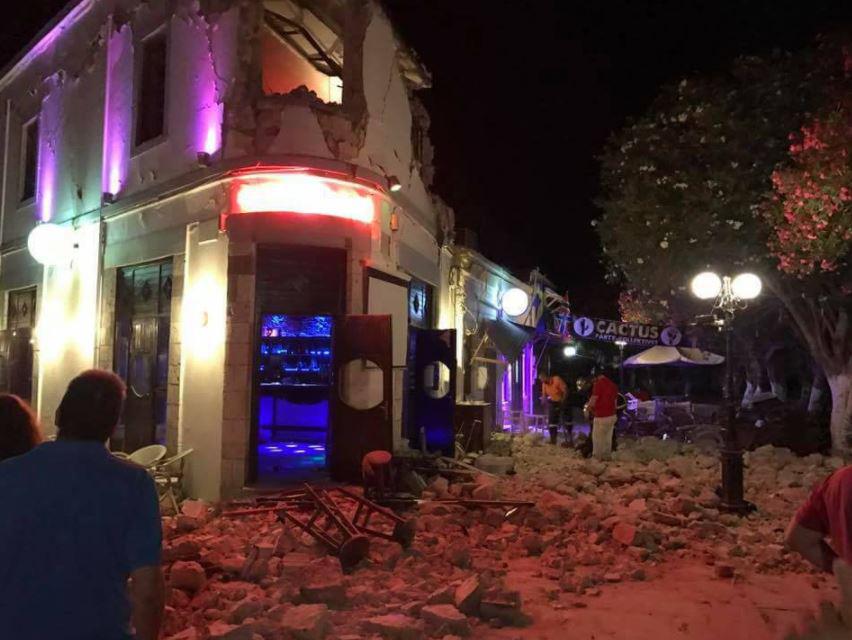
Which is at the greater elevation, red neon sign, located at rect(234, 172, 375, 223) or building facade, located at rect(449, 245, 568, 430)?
red neon sign, located at rect(234, 172, 375, 223)

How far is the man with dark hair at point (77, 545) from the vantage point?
85.4 inches

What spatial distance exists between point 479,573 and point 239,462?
4.01 m

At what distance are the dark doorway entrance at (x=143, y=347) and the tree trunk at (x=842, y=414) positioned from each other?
12616 millimetres

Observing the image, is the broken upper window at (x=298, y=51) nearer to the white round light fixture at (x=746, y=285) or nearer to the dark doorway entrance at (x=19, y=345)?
the white round light fixture at (x=746, y=285)

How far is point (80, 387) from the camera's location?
2422 millimetres

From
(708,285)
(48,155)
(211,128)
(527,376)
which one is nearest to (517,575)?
(708,285)

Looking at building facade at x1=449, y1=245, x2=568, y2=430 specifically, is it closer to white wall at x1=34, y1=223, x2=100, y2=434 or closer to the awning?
the awning

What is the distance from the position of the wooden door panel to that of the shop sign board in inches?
389

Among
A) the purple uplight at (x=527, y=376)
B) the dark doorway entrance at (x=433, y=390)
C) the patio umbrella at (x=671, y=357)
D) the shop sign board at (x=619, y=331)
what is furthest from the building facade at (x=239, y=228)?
the patio umbrella at (x=671, y=357)

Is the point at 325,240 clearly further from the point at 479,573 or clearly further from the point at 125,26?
the point at 125,26

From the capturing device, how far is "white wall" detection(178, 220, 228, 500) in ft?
30.3

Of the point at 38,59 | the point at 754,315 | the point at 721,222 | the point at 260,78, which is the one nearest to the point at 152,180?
the point at 260,78

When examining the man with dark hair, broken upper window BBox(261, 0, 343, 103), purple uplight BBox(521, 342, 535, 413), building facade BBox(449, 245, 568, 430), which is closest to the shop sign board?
building facade BBox(449, 245, 568, 430)

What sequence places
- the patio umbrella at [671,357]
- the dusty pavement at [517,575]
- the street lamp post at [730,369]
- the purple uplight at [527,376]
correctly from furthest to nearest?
1. the purple uplight at [527,376]
2. the patio umbrella at [671,357]
3. the street lamp post at [730,369]
4. the dusty pavement at [517,575]
